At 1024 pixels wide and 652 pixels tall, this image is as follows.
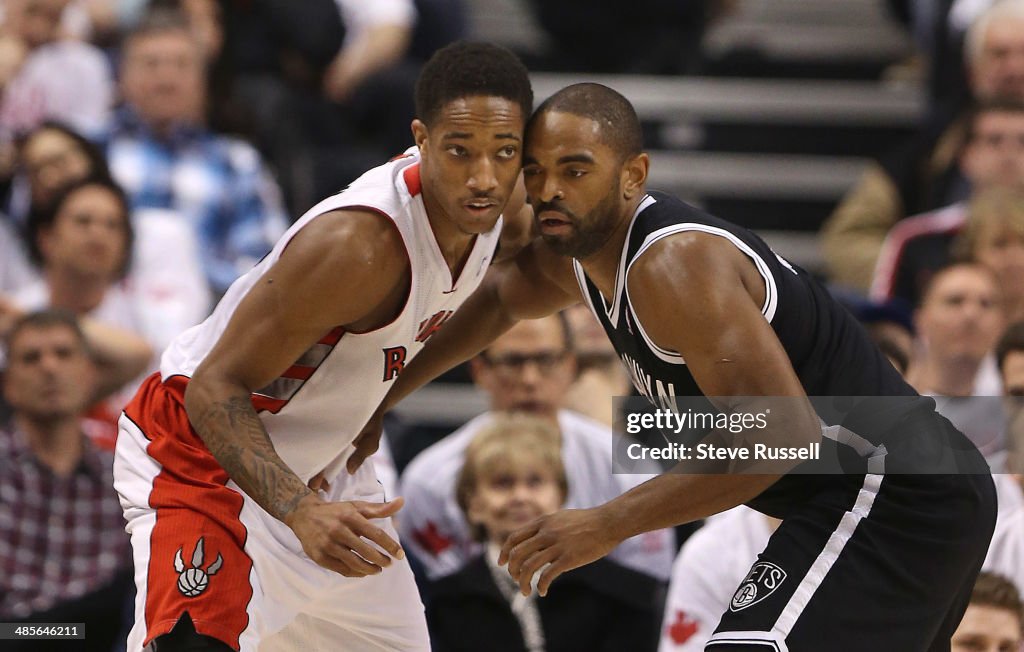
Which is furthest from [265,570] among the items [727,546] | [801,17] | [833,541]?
[801,17]

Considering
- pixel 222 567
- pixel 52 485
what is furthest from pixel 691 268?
pixel 52 485

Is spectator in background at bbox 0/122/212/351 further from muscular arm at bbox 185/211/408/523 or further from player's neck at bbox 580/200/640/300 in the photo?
player's neck at bbox 580/200/640/300

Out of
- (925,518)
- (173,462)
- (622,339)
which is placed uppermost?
(622,339)

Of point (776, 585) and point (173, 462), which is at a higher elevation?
point (173, 462)

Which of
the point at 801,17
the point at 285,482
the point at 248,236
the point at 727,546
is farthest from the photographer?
the point at 801,17

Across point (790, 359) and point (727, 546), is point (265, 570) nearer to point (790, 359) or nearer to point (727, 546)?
point (790, 359)

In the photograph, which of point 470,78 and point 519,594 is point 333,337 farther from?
point 519,594

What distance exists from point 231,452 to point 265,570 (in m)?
0.46

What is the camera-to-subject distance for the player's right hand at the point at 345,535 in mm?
3396

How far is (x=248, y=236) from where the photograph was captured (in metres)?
7.43

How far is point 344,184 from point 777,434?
184 inches

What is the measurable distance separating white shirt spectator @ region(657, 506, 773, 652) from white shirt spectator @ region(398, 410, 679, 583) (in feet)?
1.07

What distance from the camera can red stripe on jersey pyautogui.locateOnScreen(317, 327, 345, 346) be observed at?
12.7ft

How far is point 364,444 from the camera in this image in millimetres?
4309
